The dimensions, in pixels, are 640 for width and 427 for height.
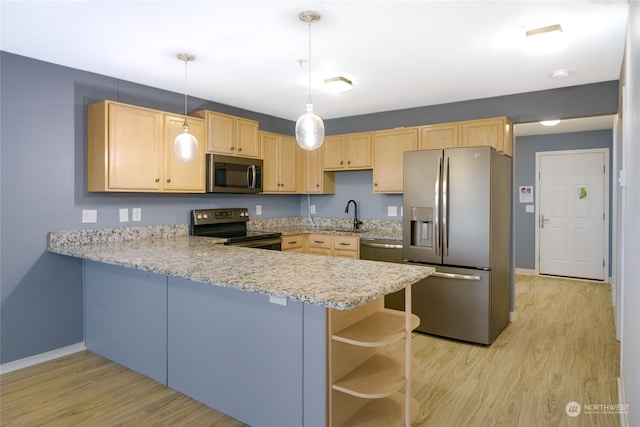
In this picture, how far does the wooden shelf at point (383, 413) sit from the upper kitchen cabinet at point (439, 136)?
2797 mm

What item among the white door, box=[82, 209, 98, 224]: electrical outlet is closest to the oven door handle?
box=[82, 209, 98, 224]: electrical outlet

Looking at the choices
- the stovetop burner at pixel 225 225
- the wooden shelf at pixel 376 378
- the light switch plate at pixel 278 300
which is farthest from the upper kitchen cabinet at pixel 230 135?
the wooden shelf at pixel 376 378

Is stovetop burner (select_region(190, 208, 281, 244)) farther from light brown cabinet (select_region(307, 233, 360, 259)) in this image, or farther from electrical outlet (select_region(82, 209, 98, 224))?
electrical outlet (select_region(82, 209, 98, 224))

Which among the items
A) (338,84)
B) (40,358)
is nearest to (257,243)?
(338,84)

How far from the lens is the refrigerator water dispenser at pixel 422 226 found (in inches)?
145

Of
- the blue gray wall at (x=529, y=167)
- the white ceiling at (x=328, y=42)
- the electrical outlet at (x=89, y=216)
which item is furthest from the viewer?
the blue gray wall at (x=529, y=167)

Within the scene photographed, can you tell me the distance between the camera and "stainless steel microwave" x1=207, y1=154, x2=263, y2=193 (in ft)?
13.2

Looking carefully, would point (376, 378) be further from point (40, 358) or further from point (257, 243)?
point (40, 358)

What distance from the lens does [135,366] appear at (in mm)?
2867

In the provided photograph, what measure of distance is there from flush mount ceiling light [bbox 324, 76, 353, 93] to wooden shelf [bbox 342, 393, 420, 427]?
101 inches

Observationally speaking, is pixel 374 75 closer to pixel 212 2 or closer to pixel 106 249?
pixel 212 2

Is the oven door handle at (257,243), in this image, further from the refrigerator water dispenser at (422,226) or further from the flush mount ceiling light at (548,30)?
the flush mount ceiling light at (548,30)

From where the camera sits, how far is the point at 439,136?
4.23 meters

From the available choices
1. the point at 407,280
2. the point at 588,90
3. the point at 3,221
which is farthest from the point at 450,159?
the point at 3,221
